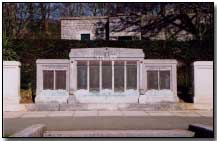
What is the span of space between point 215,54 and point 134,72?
174 centimetres

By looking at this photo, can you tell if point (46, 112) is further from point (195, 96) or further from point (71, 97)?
point (195, 96)

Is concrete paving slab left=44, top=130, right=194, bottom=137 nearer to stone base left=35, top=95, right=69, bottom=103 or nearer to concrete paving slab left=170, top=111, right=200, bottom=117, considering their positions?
concrete paving slab left=170, top=111, right=200, bottom=117

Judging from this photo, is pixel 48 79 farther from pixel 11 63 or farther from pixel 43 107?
pixel 11 63

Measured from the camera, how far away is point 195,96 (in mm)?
9086

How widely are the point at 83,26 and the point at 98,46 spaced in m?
0.42

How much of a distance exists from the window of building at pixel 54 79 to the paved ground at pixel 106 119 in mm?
751

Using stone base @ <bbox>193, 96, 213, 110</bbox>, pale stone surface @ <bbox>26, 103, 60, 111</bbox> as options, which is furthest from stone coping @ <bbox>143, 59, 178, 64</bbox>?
pale stone surface @ <bbox>26, 103, 60, 111</bbox>

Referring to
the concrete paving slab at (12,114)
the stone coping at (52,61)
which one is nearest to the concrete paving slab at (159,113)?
the stone coping at (52,61)

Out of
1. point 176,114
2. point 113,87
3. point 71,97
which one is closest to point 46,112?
point 71,97

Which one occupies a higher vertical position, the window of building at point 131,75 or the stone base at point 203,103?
the window of building at point 131,75

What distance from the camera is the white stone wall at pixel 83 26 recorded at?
29.3ft

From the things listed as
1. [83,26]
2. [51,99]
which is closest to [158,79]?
[83,26]

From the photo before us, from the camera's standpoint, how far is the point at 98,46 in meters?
9.07

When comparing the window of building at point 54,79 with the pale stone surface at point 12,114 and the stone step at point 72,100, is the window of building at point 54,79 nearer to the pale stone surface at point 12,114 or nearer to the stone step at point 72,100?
the stone step at point 72,100
